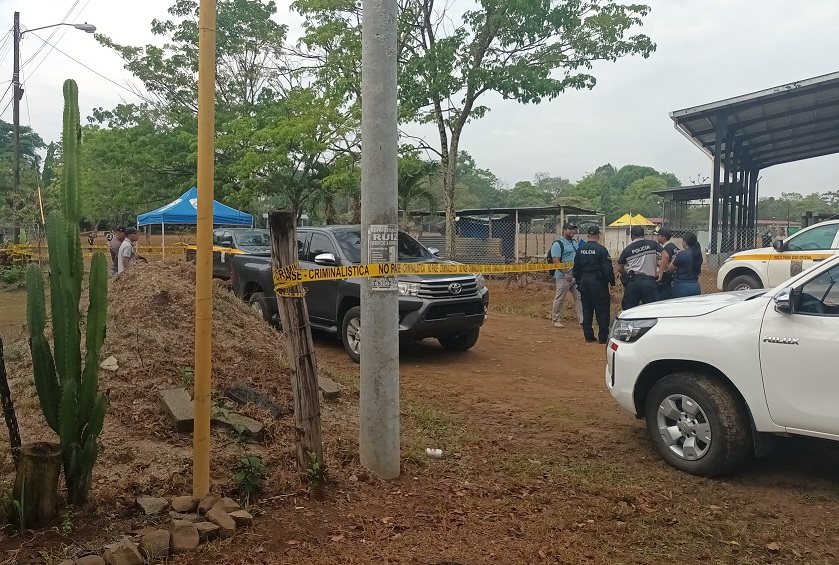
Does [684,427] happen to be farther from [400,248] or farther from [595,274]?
[595,274]

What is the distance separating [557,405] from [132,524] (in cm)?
437

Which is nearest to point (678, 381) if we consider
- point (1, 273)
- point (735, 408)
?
point (735, 408)

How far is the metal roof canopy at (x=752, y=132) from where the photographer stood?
17.8m

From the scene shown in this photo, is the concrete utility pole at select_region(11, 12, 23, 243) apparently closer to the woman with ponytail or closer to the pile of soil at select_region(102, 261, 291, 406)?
the pile of soil at select_region(102, 261, 291, 406)

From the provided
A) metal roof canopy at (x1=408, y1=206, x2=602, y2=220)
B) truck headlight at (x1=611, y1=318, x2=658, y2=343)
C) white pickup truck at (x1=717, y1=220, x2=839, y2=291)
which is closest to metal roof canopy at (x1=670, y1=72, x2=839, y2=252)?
metal roof canopy at (x1=408, y1=206, x2=602, y2=220)

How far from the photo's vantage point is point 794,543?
12.2ft

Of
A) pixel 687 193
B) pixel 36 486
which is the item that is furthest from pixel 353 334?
pixel 687 193

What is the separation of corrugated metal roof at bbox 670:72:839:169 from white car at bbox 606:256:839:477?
14.6 m

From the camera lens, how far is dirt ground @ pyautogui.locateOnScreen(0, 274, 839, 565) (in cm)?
344

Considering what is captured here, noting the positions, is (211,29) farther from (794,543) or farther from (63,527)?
(794,543)

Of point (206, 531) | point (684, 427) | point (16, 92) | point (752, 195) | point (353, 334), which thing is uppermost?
point (16, 92)

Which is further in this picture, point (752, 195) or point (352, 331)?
point (752, 195)

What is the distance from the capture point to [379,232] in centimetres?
426

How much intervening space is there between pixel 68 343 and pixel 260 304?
24.2 feet
